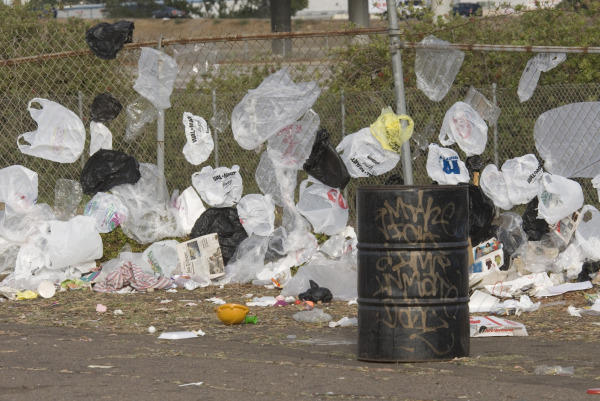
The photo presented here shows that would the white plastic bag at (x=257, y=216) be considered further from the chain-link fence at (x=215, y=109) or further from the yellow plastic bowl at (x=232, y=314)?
the yellow plastic bowl at (x=232, y=314)

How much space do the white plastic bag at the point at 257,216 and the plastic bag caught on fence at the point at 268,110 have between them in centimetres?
51

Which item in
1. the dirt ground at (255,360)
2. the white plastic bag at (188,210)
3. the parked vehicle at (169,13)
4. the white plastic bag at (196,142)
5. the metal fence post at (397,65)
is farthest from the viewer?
the parked vehicle at (169,13)

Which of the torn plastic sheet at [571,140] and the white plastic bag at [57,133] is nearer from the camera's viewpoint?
the torn plastic sheet at [571,140]

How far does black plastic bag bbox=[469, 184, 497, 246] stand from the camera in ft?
27.8

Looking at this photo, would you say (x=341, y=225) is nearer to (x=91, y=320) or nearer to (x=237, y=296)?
(x=237, y=296)

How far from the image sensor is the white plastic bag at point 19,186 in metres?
9.62

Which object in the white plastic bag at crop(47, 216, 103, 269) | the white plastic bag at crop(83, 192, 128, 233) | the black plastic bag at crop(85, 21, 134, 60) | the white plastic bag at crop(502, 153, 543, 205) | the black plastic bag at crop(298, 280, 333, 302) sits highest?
the black plastic bag at crop(85, 21, 134, 60)

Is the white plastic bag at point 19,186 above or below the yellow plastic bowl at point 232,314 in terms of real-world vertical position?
above

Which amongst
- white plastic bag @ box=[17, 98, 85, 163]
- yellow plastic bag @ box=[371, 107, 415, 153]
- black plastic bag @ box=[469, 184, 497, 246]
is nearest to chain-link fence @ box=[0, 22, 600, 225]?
white plastic bag @ box=[17, 98, 85, 163]

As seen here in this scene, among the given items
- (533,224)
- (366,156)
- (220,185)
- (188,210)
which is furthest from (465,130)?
(188,210)

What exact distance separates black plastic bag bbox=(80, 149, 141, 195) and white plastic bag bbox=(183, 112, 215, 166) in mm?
544

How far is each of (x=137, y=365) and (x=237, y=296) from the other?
2.82 metres

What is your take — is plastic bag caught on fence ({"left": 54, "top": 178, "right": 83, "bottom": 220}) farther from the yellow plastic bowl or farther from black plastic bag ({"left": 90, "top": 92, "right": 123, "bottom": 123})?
the yellow plastic bowl

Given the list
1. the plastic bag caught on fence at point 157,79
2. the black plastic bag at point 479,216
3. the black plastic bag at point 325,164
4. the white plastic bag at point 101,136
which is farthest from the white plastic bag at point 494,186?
the white plastic bag at point 101,136
